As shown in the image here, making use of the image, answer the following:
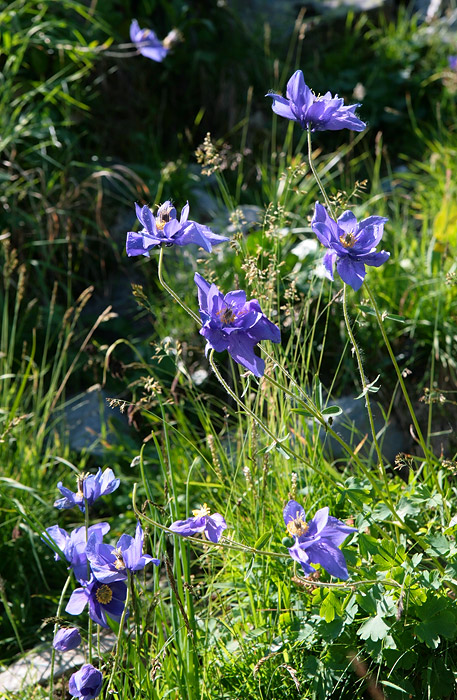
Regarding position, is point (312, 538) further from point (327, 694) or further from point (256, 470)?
point (256, 470)

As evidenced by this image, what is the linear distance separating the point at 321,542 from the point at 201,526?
0.23 metres

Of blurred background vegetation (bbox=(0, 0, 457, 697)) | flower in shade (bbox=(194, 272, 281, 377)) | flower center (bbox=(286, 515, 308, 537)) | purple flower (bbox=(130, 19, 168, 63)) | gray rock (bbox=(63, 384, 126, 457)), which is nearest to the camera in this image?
flower in shade (bbox=(194, 272, 281, 377))

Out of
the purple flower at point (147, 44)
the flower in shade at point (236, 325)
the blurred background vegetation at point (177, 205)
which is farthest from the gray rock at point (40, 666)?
A: the purple flower at point (147, 44)

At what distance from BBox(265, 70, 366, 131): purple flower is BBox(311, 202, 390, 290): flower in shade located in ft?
0.61

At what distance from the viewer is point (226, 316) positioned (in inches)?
45.8

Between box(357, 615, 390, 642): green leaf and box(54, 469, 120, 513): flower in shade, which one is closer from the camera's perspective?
box(357, 615, 390, 642): green leaf

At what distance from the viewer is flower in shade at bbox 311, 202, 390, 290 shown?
1202 mm

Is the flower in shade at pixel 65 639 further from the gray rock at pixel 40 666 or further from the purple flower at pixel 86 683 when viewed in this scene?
the gray rock at pixel 40 666

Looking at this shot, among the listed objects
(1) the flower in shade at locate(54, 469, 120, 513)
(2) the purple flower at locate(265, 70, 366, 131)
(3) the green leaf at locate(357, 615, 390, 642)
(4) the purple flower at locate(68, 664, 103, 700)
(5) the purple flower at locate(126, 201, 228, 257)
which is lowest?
(4) the purple flower at locate(68, 664, 103, 700)

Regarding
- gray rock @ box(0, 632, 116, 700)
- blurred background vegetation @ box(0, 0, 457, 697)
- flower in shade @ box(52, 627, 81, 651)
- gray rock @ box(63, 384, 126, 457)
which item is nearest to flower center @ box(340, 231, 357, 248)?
blurred background vegetation @ box(0, 0, 457, 697)

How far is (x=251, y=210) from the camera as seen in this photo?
11.4 feet

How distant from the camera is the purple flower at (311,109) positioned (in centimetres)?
129

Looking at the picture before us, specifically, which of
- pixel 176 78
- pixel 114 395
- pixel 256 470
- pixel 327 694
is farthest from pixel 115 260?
pixel 327 694

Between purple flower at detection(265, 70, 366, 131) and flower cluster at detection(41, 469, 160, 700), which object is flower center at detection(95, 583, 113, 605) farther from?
purple flower at detection(265, 70, 366, 131)
